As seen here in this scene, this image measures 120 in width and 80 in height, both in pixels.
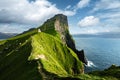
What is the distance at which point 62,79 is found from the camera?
9281 cm

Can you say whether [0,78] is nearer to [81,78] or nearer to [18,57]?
[18,57]

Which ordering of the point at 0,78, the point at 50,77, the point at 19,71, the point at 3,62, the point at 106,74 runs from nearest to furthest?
1. the point at 50,77
2. the point at 106,74
3. the point at 19,71
4. the point at 0,78
5. the point at 3,62

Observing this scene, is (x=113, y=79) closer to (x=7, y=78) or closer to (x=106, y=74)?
(x=106, y=74)

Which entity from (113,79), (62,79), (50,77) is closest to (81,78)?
(62,79)

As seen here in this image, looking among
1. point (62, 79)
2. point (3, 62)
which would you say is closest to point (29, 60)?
point (3, 62)

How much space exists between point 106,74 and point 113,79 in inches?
384

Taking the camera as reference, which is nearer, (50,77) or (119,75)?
(50,77)

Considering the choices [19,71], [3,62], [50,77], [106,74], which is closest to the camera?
[50,77]

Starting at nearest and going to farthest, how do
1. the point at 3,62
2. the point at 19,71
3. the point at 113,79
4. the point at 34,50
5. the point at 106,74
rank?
1. the point at 113,79
2. the point at 106,74
3. the point at 19,71
4. the point at 34,50
5. the point at 3,62

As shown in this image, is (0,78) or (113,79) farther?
(0,78)

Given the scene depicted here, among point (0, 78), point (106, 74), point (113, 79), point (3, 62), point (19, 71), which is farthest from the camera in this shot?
point (3, 62)

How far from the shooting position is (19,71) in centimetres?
14012

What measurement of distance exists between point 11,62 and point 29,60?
29872mm

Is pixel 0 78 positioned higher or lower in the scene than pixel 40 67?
lower
